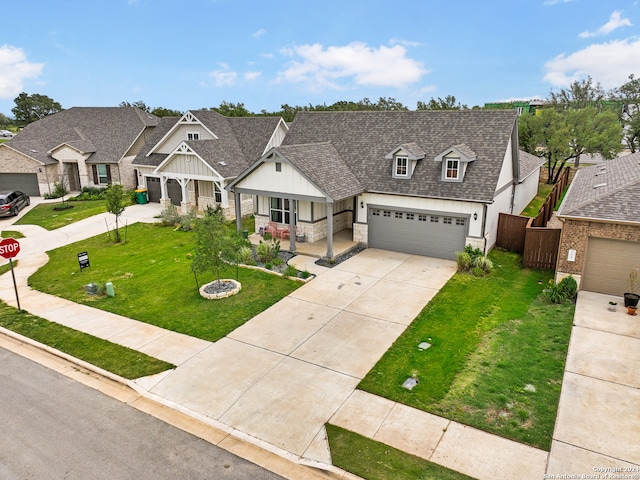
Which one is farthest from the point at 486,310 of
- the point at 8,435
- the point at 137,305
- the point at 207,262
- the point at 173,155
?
the point at 173,155

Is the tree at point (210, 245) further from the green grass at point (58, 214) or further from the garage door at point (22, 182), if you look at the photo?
the garage door at point (22, 182)

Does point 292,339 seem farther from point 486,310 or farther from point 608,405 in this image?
point 608,405

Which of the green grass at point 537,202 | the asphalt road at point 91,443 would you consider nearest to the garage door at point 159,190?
the asphalt road at point 91,443

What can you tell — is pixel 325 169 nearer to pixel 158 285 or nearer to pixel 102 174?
pixel 158 285

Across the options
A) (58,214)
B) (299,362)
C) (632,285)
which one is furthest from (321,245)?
(58,214)

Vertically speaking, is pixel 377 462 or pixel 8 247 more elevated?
pixel 8 247

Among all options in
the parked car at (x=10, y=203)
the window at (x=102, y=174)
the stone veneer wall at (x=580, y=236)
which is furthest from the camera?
the window at (x=102, y=174)
